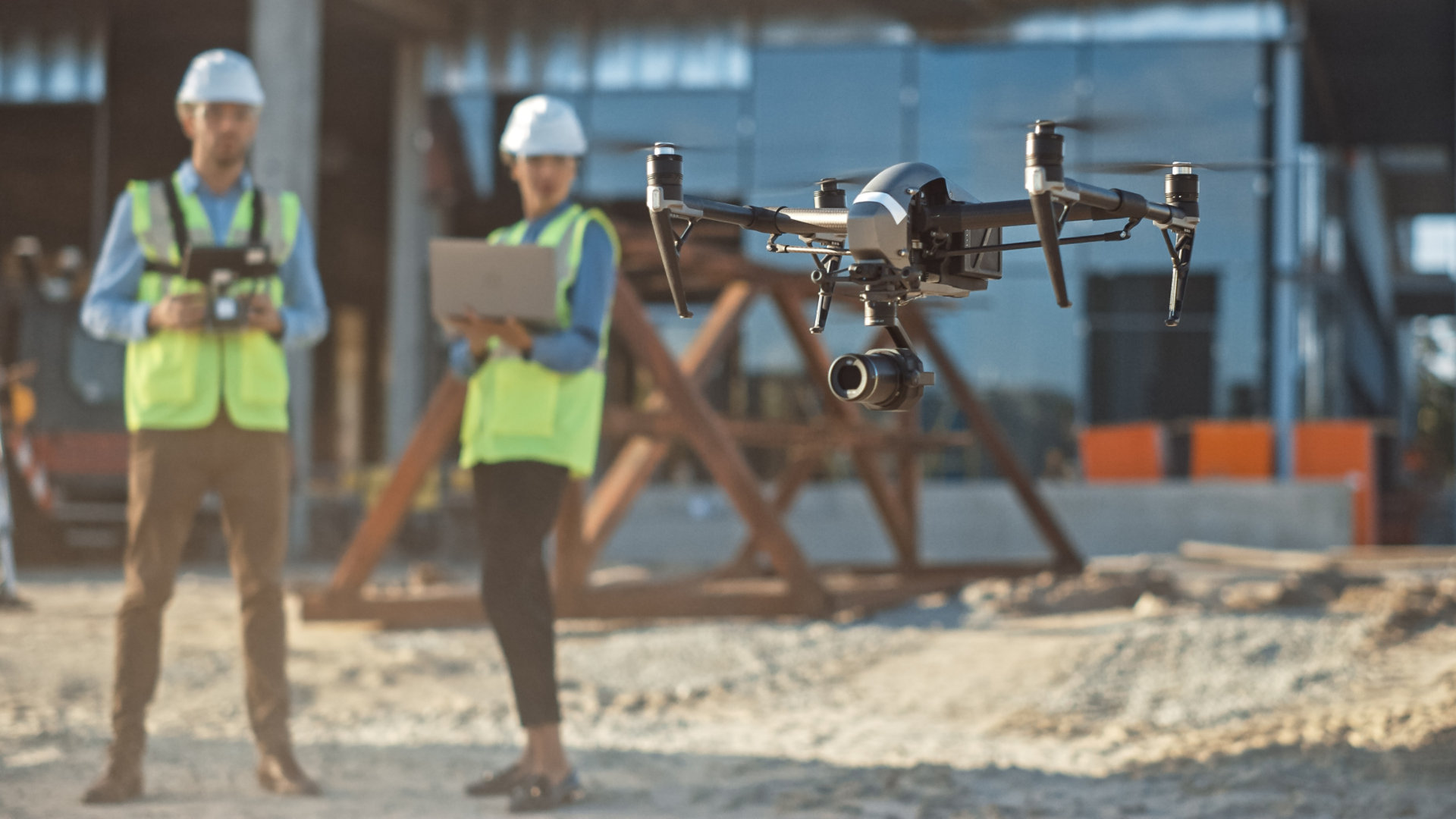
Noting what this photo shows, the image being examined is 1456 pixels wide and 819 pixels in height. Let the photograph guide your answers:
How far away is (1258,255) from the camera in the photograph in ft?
60.0

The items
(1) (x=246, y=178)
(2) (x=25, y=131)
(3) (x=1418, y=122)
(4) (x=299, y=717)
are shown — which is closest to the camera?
(1) (x=246, y=178)

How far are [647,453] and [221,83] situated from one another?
4.06 metres

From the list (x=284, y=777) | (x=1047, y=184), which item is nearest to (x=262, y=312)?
(x=284, y=777)

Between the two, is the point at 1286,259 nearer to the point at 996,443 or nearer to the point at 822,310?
the point at 996,443

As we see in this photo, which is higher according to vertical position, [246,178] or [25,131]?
[25,131]

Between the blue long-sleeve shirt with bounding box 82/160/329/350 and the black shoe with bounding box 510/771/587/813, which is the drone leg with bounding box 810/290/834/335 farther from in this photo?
the blue long-sleeve shirt with bounding box 82/160/329/350

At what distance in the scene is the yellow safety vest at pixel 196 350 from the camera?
4199mm

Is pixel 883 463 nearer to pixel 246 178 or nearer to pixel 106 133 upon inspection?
pixel 106 133

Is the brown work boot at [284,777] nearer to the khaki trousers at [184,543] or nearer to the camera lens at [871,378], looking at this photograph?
the khaki trousers at [184,543]

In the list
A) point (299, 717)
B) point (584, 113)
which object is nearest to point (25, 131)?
point (584, 113)

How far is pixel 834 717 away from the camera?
18.6ft

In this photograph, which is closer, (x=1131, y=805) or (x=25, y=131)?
(x=1131, y=805)

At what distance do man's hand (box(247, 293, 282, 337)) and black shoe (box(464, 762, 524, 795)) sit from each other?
1397 millimetres

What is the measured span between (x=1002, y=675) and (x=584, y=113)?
14465 millimetres
